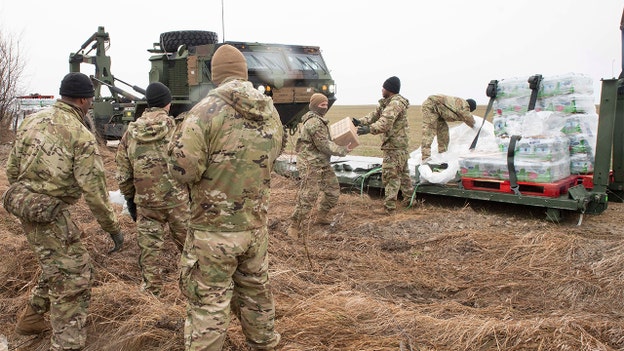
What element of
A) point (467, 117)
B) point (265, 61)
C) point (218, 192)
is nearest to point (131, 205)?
point (218, 192)

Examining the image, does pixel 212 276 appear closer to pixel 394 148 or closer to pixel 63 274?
pixel 63 274

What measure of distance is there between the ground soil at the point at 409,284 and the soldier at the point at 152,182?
34 centimetres

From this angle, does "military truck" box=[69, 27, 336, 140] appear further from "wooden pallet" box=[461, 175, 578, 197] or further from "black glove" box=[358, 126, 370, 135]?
"wooden pallet" box=[461, 175, 578, 197]

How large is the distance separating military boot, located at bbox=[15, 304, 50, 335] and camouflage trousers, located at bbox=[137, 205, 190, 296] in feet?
2.67

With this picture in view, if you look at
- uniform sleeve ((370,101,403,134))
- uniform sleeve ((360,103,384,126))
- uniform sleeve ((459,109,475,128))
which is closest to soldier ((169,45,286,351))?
uniform sleeve ((370,101,403,134))

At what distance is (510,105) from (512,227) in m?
1.94

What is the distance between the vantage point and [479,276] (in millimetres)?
4848

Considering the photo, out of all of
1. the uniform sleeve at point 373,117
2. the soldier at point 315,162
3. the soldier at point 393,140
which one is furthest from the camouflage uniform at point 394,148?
the soldier at point 315,162

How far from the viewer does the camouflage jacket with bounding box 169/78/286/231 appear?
107 inches

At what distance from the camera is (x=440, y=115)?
8984mm

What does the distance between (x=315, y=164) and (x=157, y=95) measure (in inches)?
106

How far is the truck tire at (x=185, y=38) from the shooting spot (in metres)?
11.3

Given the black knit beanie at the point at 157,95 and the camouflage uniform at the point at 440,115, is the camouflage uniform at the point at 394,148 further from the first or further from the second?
the black knit beanie at the point at 157,95

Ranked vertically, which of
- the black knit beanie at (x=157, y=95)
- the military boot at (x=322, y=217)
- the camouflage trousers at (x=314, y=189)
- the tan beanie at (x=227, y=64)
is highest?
the tan beanie at (x=227, y=64)
